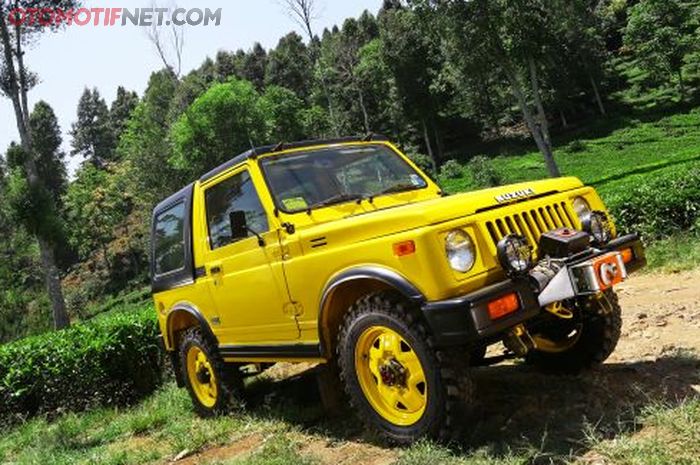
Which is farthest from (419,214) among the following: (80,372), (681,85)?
(681,85)

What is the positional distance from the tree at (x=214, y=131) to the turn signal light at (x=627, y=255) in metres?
48.4

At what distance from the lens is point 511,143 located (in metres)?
57.7

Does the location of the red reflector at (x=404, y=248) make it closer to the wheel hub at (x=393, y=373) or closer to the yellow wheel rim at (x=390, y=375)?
the yellow wheel rim at (x=390, y=375)

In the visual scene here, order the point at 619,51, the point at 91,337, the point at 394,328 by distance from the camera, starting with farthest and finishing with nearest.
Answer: the point at 619,51, the point at 91,337, the point at 394,328

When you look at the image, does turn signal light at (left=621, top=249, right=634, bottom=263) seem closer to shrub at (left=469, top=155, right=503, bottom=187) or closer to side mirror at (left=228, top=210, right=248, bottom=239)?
side mirror at (left=228, top=210, right=248, bottom=239)

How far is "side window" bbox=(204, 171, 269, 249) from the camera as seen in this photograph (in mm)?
5043

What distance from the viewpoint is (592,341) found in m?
4.88

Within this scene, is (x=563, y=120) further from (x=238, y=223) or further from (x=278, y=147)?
(x=238, y=223)

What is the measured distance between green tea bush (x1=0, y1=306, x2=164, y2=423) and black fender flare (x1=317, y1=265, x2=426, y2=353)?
5345 millimetres

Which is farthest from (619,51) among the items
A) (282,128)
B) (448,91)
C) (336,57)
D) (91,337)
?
(91,337)

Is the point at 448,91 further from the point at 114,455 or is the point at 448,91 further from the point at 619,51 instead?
the point at 114,455

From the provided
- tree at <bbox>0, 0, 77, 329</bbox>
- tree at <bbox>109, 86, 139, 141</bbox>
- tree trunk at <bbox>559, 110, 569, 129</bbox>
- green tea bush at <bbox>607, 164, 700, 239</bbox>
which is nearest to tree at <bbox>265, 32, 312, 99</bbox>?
tree at <bbox>109, 86, 139, 141</bbox>

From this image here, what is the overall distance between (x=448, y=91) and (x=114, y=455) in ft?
198

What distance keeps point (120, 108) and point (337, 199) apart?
326 ft
